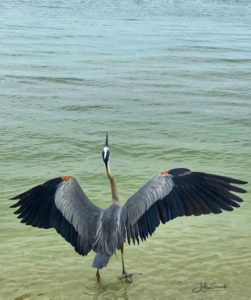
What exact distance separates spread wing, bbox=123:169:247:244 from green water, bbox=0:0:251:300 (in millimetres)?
654

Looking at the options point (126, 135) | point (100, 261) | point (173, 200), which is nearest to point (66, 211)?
point (100, 261)

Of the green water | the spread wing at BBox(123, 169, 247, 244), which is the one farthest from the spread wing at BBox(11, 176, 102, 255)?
the green water

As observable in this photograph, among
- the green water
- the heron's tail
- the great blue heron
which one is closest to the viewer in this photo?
the heron's tail

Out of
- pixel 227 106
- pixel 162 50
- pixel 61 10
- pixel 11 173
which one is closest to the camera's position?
pixel 11 173

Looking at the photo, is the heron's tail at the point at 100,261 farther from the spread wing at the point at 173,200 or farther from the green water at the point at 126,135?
the green water at the point at 126,135

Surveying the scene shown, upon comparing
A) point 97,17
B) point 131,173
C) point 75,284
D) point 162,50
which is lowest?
point 75,284

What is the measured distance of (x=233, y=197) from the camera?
18.2 ft

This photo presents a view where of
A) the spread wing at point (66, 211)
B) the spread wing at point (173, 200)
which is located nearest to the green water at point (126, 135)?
the spread wing at point (66, 211)

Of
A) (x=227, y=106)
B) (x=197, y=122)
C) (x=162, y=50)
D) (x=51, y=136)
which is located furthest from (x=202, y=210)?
(x=162, y=50)

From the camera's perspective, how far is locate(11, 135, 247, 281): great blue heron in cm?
550

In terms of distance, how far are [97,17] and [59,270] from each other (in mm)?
28224

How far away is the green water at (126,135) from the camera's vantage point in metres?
6.02

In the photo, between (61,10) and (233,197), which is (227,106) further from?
(61,10)

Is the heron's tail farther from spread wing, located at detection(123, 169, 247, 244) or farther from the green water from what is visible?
the green water
